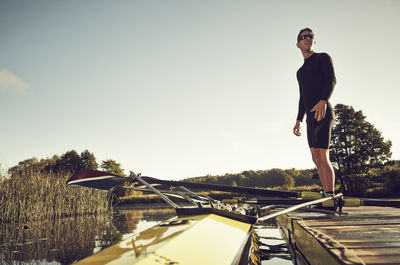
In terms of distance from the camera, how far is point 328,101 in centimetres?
354

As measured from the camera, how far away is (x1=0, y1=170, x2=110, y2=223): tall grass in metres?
10.2

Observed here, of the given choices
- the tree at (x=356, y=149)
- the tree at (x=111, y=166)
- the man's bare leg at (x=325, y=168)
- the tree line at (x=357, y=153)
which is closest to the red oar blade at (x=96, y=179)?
the man's bare leg at (x=325, y=168)

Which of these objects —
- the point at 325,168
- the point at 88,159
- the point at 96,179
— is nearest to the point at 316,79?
the point at 325,168

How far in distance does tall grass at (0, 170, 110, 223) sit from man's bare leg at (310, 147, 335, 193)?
41.2ft

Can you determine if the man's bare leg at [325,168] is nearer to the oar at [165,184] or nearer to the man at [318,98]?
the man at [318,98]

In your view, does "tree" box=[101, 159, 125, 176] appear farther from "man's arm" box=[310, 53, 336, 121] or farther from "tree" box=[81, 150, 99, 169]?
"man's arm" box=[310, 53, 336, 121]

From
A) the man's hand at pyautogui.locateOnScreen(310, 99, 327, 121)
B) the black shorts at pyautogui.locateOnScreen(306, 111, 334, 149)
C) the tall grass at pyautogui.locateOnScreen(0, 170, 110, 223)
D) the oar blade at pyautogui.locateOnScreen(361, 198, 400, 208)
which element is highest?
the man's hand at pyautogui.locateOnScreen(310, 99, 327, 121)

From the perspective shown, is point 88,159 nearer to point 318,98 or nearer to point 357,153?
point 357,153

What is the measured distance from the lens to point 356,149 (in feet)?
76.3

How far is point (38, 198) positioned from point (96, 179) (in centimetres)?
1091

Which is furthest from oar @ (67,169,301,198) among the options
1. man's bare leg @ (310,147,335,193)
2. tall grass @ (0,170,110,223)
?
tall grass @ (0,170,110,223)

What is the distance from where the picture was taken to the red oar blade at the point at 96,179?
3.14 meters

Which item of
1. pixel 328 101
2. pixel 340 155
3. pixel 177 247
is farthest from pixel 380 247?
pixel 340 155

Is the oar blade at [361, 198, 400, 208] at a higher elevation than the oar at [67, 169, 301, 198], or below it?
below
